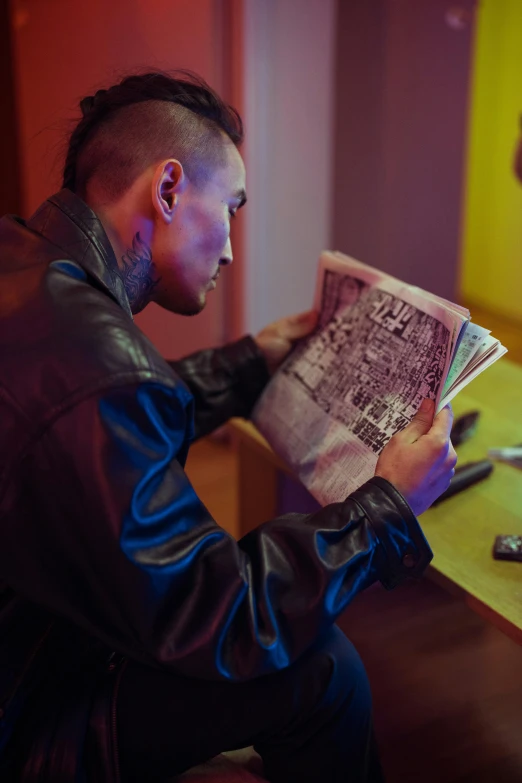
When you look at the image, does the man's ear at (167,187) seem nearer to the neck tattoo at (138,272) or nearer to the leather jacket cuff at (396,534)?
the neck tattoo at (138,272)

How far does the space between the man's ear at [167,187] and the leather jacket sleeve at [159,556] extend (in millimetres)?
276

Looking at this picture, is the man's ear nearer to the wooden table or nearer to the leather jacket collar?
the leather jacket collar

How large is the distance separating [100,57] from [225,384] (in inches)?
49.8

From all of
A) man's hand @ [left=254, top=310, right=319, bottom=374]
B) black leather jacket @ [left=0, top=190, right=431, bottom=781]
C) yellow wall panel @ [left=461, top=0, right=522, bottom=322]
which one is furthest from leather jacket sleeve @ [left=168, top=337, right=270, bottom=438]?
yellow wall panel @ [left=461, top=0, right=522, bottom=322]

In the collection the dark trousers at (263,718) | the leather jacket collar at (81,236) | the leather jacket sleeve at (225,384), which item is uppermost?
the leather jacket collar at (81,236)

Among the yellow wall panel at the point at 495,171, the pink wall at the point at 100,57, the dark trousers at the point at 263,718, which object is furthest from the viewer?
the yellow wall panel at the point at 495,171

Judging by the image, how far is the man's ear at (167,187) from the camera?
90cm

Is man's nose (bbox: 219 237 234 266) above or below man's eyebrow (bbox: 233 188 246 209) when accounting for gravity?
below

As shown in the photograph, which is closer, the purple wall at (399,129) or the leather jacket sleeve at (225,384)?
the leather jacket sleeve at (225,384)

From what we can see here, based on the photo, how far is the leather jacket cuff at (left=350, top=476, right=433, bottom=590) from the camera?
76 cm

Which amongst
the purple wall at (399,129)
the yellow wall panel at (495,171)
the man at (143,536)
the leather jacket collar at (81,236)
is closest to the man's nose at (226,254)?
the man at (143,536)

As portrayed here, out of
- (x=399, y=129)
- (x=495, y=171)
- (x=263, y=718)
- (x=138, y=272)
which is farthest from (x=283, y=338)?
(x=495, y=171)

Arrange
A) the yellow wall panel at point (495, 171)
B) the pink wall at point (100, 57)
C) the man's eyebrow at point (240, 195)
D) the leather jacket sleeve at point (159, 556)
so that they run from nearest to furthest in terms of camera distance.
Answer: the leather jacket sleeve at point (159, 556) → the man's eyebrow at point (240, 195) → the pink wall at point (100, 57) → the yellow wall panel at point (495, 171)

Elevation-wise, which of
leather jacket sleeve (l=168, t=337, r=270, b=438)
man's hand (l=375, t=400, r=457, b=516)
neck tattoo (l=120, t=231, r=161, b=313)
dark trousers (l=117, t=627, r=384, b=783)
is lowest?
dark trousers (l=117, t=627, r=384, b=783)
